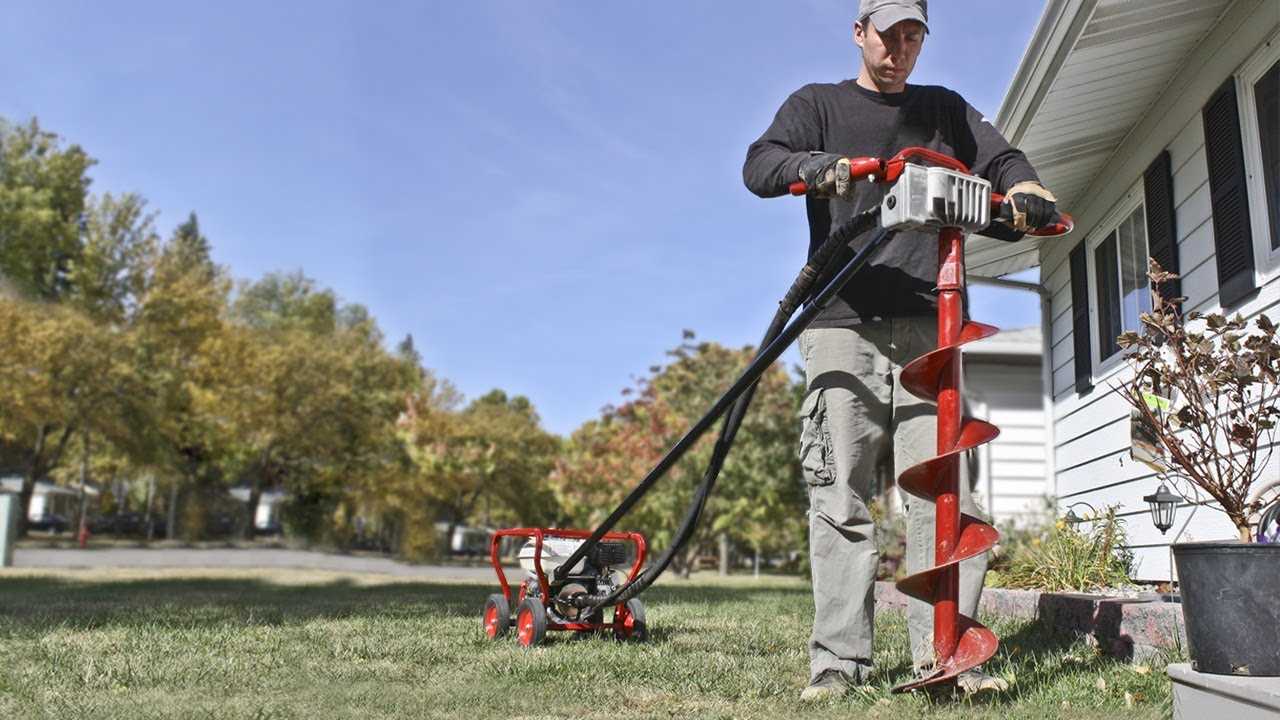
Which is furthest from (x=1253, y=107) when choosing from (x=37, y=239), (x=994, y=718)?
(x=37, y=239)

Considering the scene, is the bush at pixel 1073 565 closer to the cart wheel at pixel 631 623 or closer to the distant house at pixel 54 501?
the cart wheel at pixel 631 623

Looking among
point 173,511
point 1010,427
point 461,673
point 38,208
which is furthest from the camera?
point 173,511

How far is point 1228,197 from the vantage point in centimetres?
481

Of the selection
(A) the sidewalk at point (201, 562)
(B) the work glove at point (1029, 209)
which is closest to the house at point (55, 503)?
(A) the sidewalk at point (201, 562)

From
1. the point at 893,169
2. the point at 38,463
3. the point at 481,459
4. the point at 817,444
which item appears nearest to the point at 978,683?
the point at 817,444

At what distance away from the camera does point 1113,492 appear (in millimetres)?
6848

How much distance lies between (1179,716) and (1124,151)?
16.2 ft

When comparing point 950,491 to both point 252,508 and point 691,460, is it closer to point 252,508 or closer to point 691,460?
point 691,460

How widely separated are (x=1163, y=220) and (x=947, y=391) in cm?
374

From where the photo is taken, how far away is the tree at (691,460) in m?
18.9

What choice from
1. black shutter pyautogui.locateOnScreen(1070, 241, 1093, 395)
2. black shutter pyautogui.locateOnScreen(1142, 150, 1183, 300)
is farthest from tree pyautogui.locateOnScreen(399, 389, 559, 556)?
black shutter pyautogui.locateOnScreen(1142, 150, 1183, 300)

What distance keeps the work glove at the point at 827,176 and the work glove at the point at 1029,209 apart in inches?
17.4

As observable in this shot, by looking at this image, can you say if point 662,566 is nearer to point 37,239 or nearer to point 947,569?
point 947,569

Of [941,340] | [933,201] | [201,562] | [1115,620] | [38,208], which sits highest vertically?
[38,208]
